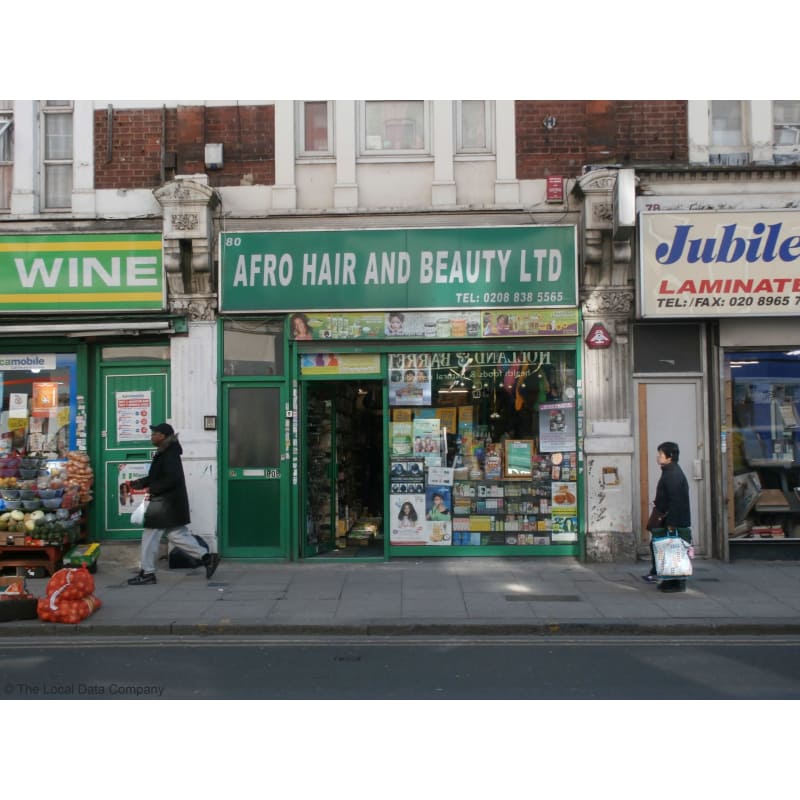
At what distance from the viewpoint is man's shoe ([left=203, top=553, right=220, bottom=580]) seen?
9656mm

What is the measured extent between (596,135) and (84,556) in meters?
8.79

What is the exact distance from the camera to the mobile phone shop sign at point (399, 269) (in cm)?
1052

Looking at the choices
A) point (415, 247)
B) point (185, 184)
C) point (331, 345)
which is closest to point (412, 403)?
point (331, 345)

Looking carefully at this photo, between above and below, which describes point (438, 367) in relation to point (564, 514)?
above

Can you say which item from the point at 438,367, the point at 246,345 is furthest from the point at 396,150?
the point at 246,345

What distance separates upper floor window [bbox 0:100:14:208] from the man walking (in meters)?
4.54

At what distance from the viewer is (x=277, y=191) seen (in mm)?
10766

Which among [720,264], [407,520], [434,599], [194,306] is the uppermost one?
[720,264]

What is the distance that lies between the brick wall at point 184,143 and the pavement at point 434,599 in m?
5.22

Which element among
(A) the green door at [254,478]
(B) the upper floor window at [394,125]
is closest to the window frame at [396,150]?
(B) the upper floor window at [394,125]

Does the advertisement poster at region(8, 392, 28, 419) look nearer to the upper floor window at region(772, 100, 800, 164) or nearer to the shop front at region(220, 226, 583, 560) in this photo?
the shop front at region(220, 226, 583, 560)

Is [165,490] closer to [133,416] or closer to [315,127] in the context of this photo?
[133,416]

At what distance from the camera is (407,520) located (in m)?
10.8

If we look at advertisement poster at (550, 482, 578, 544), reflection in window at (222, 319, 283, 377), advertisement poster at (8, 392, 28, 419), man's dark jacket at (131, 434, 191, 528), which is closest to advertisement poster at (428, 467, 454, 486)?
advertisement poster at (550, 482, 578, 544)
